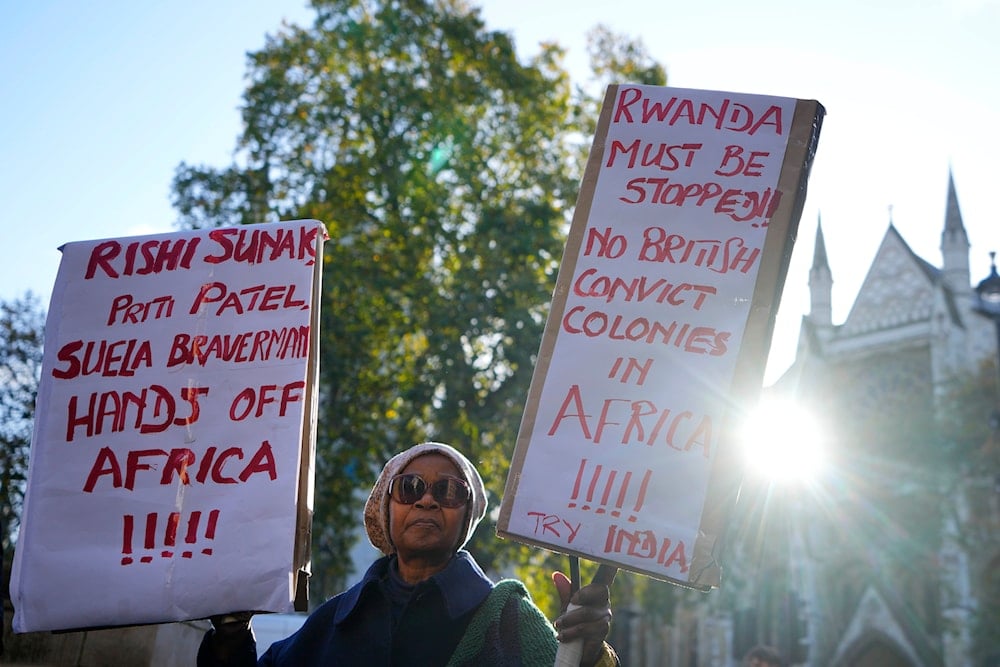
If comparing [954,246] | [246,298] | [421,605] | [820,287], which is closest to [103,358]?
[246,298]

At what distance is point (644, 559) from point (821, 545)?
41203 mm

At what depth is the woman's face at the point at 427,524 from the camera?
9.59 ft

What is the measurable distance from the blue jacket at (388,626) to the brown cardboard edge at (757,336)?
61cm

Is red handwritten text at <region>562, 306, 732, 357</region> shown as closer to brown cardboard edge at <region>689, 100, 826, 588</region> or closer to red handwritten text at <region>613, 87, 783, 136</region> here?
brown cardboard edge at <region>689, 100, 826, 588</region>

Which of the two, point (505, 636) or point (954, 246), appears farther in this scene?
point (954, 246)

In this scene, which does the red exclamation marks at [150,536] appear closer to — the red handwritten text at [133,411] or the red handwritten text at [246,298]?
the red handwritten text at [133,411]

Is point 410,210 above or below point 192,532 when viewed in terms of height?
above

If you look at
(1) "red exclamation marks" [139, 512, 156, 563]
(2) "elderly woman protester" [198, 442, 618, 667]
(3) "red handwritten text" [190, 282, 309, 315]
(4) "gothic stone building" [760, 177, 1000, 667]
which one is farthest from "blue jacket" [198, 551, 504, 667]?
(4) "gothic stone building" [760, 177, 1000, 667]

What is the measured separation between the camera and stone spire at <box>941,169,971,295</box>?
135 ft

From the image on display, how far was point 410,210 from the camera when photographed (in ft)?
53.2

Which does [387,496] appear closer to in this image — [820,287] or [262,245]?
[262,245]

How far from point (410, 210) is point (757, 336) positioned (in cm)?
1367

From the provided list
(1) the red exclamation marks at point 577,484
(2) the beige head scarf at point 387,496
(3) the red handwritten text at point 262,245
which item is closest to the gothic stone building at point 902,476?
(2) the beige head scarf at point 387,496

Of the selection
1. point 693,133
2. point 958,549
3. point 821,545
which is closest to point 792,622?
point 821,545
